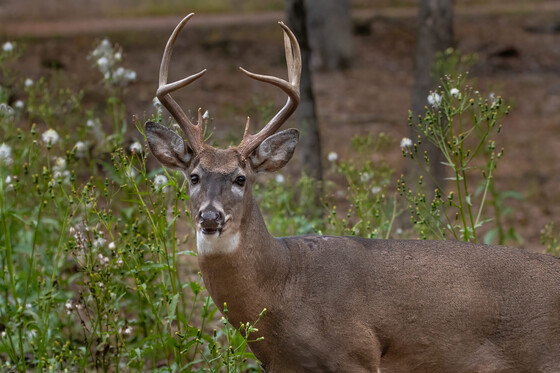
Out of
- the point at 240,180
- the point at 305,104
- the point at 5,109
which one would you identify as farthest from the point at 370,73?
the point at 240,180

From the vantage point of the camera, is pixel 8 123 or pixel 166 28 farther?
pixel 166 28

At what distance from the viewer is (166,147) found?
483cm

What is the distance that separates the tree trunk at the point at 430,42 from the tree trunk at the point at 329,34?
8.40 metres

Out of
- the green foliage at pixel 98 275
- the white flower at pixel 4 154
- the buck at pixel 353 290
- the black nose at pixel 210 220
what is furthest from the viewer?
the white flower at pixel 4 154

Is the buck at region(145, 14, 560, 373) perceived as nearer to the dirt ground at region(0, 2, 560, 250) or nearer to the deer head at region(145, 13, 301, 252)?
the deer head at region(145, 13, 301, 252)

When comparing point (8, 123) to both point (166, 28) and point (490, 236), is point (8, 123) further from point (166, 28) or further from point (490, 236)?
point (166, 28)

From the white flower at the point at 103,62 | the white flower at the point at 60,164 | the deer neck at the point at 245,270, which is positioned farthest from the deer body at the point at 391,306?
the white flower at the point at 103,62

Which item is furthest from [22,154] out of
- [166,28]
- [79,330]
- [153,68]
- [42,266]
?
[166,28]

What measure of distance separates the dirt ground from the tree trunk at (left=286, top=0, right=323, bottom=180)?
3.84ft

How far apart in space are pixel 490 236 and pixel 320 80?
30.4 feet

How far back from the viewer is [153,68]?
1598 centimetres

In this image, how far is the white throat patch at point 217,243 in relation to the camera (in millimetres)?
4453

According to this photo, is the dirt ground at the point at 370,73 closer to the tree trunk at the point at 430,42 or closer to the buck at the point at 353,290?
the tree trunk at the point at 430,42

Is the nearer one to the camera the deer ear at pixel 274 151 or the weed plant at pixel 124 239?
the deer ear at pixel 274 151
